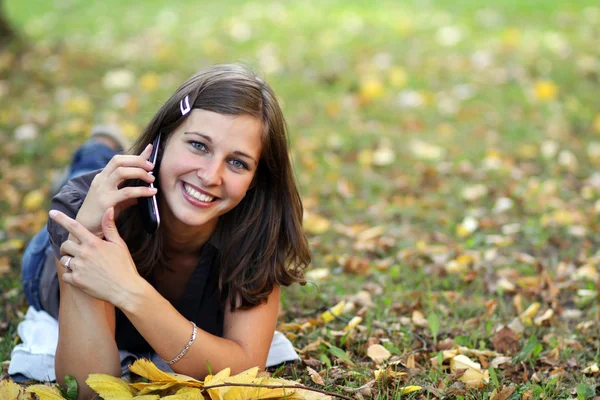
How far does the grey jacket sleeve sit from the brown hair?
152mm

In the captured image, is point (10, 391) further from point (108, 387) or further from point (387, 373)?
point (387, 373)

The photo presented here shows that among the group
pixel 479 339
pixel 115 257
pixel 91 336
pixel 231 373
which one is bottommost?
pixel 479 339

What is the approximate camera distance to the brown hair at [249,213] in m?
2.26

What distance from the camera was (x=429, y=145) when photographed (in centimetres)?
521

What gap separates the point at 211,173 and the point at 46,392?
808 mm

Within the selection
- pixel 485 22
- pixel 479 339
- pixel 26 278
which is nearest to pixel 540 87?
pixel 485 22

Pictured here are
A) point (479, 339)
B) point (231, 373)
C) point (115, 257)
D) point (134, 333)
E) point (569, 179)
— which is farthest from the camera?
point (569, 179)

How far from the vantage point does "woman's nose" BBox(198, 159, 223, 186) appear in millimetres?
2148

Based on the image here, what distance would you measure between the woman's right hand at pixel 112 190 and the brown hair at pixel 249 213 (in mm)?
236

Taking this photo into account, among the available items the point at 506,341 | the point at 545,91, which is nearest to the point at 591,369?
the point at 506,341

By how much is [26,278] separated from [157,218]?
3.47ft

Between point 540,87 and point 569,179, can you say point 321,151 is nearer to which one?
point 569,179

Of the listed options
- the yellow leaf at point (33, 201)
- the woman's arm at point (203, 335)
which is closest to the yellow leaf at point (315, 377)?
the woman's arm at point (203, 335)

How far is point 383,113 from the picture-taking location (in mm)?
5785
